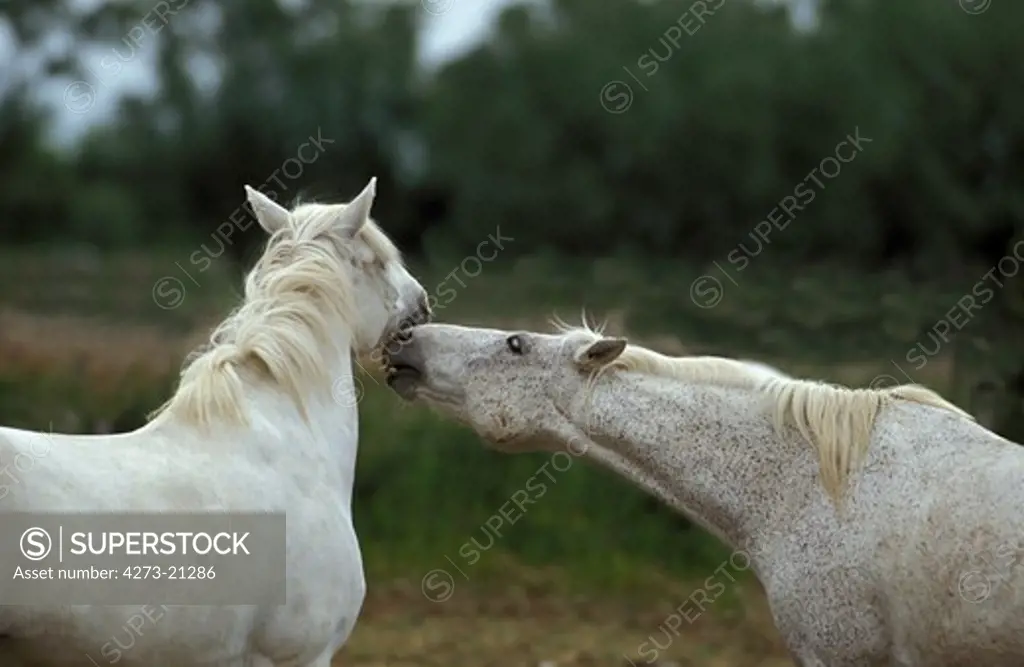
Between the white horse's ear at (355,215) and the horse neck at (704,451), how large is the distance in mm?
1006

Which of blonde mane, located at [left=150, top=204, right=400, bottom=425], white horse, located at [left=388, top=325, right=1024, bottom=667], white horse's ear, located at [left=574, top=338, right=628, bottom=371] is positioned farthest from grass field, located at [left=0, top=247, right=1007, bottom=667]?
blonde mane, located at [left=150, top=204, right=400, bottom=425]

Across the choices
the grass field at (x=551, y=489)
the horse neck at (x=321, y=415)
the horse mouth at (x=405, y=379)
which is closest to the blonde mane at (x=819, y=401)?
the horse mouth at (x=405, y=379)

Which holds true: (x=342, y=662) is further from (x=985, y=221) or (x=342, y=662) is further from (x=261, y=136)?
(x=261, y=136)

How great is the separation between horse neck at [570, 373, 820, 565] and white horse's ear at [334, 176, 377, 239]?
101cm

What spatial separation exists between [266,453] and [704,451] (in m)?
1.49

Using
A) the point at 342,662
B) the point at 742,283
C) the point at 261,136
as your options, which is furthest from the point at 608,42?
the point at 342,662

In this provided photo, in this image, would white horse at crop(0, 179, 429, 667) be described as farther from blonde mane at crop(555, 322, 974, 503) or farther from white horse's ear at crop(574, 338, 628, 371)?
blonde mane at crop(555, 322, 974, 503)

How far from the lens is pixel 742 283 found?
1262 centimetres

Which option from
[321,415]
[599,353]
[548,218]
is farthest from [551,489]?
[548,218]

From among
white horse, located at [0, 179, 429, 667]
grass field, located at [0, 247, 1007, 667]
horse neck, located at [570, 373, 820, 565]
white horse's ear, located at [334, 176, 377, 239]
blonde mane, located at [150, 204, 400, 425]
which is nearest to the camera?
white horse, located at [0, 179, 429, 667]

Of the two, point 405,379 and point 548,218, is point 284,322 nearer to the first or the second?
point 405,379

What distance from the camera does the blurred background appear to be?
9797mm

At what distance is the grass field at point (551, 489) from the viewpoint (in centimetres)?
866

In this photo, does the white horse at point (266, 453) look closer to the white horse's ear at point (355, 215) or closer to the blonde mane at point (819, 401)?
the white horse's ear at point (355, 215)
